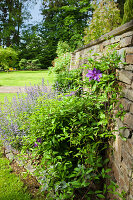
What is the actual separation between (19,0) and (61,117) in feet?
70.1

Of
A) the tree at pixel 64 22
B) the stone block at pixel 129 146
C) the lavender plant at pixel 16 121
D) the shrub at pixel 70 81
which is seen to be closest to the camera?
the stone block at pixel 129 146

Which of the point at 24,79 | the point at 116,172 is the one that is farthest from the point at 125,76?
the point at 24,79

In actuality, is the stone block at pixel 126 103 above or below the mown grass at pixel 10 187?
above

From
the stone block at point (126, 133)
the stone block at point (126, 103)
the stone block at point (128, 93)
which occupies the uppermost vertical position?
the stone block at point (128, 93)

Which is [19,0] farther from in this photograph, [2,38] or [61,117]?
[61,117]

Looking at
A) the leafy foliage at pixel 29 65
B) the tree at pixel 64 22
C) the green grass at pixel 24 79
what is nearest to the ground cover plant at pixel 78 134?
the green grass at pixel 24 79

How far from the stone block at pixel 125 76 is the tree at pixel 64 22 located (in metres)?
14.4

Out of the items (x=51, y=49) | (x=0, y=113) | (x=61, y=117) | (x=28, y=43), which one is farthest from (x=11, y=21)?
(x=61, y=117)

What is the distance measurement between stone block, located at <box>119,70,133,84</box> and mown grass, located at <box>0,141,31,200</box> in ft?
5.51

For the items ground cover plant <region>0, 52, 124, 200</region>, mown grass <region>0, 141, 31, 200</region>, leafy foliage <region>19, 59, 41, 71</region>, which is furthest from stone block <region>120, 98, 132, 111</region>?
leafy foliage <region>19, 59, 41, 71</region>

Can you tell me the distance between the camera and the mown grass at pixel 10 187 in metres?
1.77

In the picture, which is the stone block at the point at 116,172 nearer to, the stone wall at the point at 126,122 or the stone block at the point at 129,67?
the stone wall at the point at 126,122

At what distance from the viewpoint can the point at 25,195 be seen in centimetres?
179

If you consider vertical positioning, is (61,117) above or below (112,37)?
below
